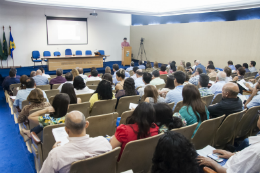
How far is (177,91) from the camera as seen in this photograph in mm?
3738

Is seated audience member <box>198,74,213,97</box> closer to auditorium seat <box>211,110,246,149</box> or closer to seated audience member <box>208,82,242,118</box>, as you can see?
seated audience member <box>208,82,242,118</box>

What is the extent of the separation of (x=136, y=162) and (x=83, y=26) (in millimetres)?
11556

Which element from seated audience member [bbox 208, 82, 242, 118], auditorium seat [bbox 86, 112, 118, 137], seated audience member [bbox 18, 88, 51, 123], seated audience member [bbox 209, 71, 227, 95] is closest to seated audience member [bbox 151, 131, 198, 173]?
auditorium seat [bbox 86, 112, 118, 137]

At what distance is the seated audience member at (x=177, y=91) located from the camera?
11.9 feet

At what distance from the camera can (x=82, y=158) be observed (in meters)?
1.62

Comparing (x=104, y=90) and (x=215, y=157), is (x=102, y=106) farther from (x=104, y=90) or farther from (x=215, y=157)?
(x=215, y=157)

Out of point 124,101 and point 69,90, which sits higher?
point 69,90

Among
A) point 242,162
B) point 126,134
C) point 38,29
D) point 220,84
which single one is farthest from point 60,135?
point 38,29

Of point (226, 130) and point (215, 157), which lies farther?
point (226, 130)

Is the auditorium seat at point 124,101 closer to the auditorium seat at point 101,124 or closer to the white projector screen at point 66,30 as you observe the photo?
the auditorium seat at point 101,124

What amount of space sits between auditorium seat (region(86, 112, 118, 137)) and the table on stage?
774cm

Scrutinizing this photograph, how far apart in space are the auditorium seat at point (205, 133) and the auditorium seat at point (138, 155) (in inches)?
25.1

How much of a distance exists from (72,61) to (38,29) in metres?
2.93

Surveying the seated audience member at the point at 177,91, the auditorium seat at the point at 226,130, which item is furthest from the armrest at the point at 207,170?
the seated audience member at the point at 177,91
